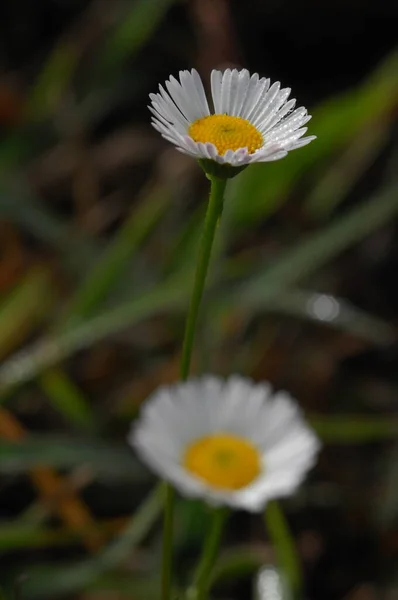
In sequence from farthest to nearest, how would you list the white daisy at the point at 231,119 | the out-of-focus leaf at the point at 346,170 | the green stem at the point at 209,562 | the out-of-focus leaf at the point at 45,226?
the out-of-focus leaf at the point at 346,170, the out-of-focus leaf at the point at 45,226, the green stem at the point at 209,562, the white daisy at the point at 231,119

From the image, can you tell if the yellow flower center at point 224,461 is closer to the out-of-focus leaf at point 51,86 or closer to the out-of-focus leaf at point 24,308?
the out-of-focus leaf at point 24,308

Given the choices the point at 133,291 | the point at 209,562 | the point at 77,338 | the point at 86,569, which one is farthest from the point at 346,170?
the point at 209,562

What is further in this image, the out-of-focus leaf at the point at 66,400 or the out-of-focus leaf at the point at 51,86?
the out-of-focus leaf at the point at 51,86

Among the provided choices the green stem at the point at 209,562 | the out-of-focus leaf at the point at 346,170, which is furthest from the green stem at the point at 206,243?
the out-of-focus leaf at the point at 346,170

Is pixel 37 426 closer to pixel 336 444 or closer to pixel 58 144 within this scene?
pixel 336 444

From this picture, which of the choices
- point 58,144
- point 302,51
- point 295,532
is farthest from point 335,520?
point 302,51

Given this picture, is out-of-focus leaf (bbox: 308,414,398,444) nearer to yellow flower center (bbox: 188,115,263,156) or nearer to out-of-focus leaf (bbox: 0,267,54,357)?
out-of-focus leaf (bbox: 0,267,54,357)
